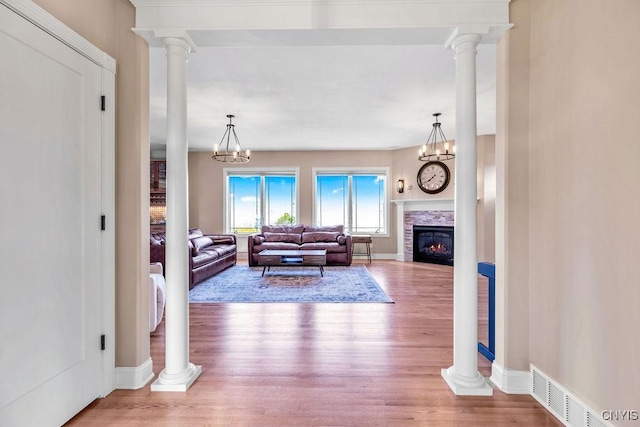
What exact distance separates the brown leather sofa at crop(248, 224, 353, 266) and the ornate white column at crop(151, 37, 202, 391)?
14.2 feet

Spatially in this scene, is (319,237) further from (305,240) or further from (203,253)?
(203,253)

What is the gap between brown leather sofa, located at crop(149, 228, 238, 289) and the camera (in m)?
4.32

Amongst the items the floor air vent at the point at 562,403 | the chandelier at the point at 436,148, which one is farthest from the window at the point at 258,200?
the floor air vent at the point at 562,403

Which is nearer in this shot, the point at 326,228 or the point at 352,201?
the point at 326,228

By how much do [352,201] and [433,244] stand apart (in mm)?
2249

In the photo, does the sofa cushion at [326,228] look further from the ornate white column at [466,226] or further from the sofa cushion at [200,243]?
the ornate white column at [466,226]

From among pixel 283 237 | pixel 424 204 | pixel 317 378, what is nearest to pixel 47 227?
pixel 317 378

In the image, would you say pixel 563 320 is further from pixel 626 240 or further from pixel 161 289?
pixel 161 289

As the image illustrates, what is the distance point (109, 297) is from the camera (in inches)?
78.0

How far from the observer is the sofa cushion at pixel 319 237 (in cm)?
686

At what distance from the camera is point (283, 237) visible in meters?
6.91

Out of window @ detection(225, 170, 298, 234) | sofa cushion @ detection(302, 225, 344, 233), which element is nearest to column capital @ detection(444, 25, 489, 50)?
sofa cushion @ detection(302, 225, 344, 233)

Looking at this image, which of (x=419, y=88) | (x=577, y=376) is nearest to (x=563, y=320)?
(x=577, y=376)

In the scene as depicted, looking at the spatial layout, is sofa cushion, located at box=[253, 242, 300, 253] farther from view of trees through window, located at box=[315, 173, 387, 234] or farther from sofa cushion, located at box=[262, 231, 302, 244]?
view of trees through window, located at box=[315, 173, 387, 234]
